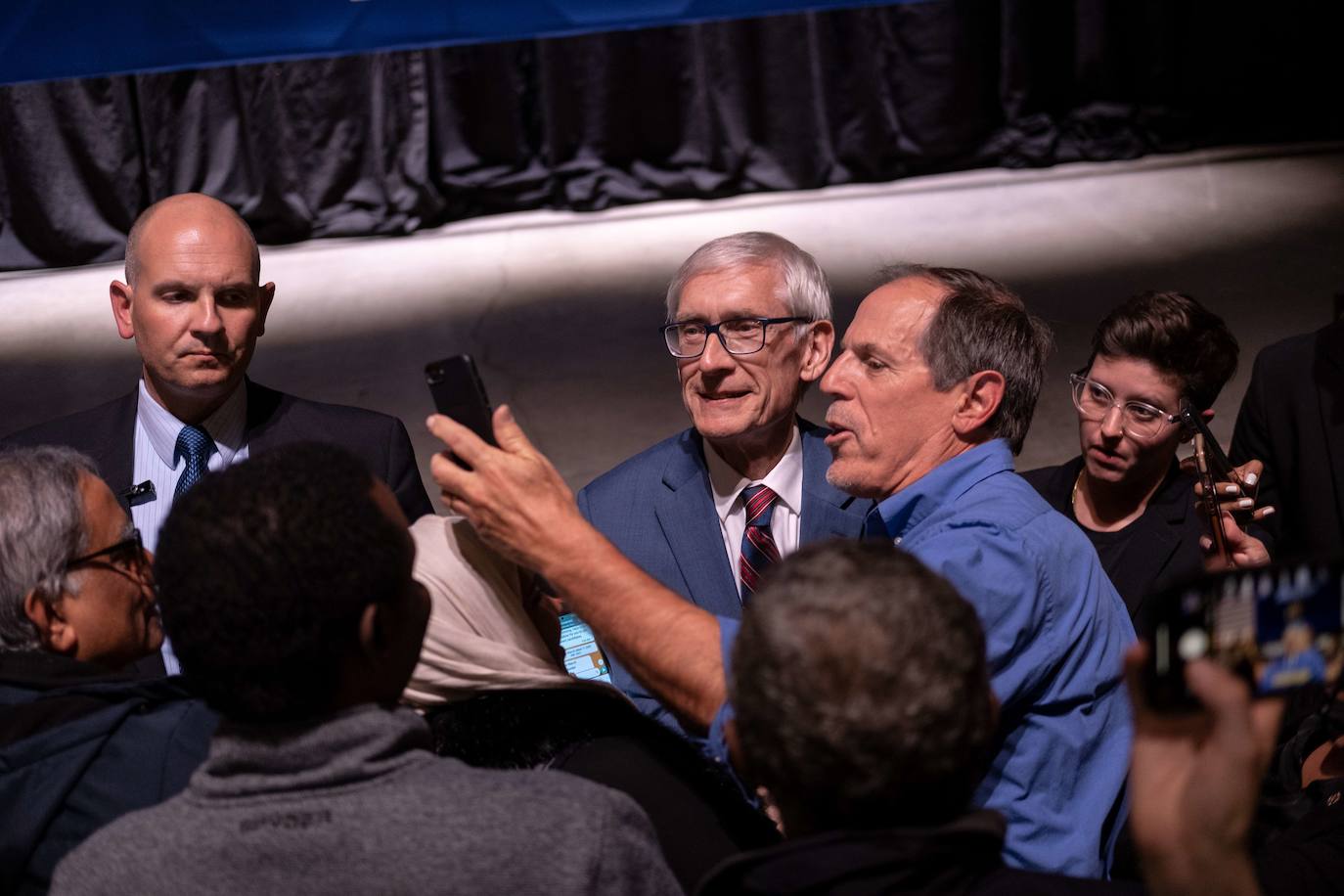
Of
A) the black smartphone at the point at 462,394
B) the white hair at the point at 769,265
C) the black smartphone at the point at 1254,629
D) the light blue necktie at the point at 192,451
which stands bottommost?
the black smartphone at the point at 1254,629

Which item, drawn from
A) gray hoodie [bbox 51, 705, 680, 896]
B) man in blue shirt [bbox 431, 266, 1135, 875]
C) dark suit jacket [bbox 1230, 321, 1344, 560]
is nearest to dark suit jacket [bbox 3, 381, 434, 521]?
man in blue shirt [bbox 431, 266, 1135, 875]

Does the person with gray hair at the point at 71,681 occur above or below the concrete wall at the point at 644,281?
below

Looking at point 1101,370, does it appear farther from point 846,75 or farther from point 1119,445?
point 846,75

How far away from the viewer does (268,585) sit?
1193 millimetres

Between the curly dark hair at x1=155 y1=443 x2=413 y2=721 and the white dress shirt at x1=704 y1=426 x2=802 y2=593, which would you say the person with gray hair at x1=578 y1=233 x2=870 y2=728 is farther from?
the curly dark hair at x1=155 y1=443 x2=413 y2=721

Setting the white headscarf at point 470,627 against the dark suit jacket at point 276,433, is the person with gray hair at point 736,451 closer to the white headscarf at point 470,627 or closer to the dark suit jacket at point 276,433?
the dark suit jacket at point 276,433

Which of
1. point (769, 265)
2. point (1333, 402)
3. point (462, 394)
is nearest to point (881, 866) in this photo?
point (462, 394)

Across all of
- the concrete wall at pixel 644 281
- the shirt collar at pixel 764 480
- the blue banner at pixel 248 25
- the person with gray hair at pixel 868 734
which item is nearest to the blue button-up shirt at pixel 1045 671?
the person with gray hair at pixel 868 734

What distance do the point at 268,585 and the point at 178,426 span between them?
4.37ft

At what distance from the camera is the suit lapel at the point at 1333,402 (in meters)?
2.56

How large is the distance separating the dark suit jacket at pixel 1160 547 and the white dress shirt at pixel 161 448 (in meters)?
1.63

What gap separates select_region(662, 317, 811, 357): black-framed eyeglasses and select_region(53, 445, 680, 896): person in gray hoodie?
1.27 m

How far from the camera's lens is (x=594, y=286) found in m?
6.94

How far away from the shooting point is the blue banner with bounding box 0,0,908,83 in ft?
10.6
